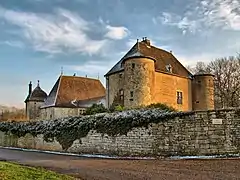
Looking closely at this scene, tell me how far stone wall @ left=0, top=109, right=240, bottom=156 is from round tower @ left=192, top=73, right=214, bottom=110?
20946 mm

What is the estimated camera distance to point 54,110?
42.2 m

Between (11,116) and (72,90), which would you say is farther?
(72,90)

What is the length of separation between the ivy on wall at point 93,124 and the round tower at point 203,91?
64.9 ft

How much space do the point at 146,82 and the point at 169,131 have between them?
14.2 metres

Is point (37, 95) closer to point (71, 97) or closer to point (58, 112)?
point (71, 97)

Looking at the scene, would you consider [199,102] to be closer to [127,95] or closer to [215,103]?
[215,103]

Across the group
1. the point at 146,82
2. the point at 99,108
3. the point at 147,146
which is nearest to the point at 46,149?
the point at 99,108

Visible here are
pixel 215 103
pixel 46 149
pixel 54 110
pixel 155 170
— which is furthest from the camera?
pixel 54 110

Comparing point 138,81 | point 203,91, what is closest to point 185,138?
point 138,81

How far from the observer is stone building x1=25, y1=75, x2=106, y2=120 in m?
42.6

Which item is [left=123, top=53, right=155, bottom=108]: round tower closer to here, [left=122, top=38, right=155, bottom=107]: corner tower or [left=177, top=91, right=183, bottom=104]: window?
[left=122, top=38, right=155, bottom=107]: corner tower

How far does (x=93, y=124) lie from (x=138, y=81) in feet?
37.7

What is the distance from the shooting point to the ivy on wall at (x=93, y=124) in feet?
48.8

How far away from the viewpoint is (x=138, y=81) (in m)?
27.9
